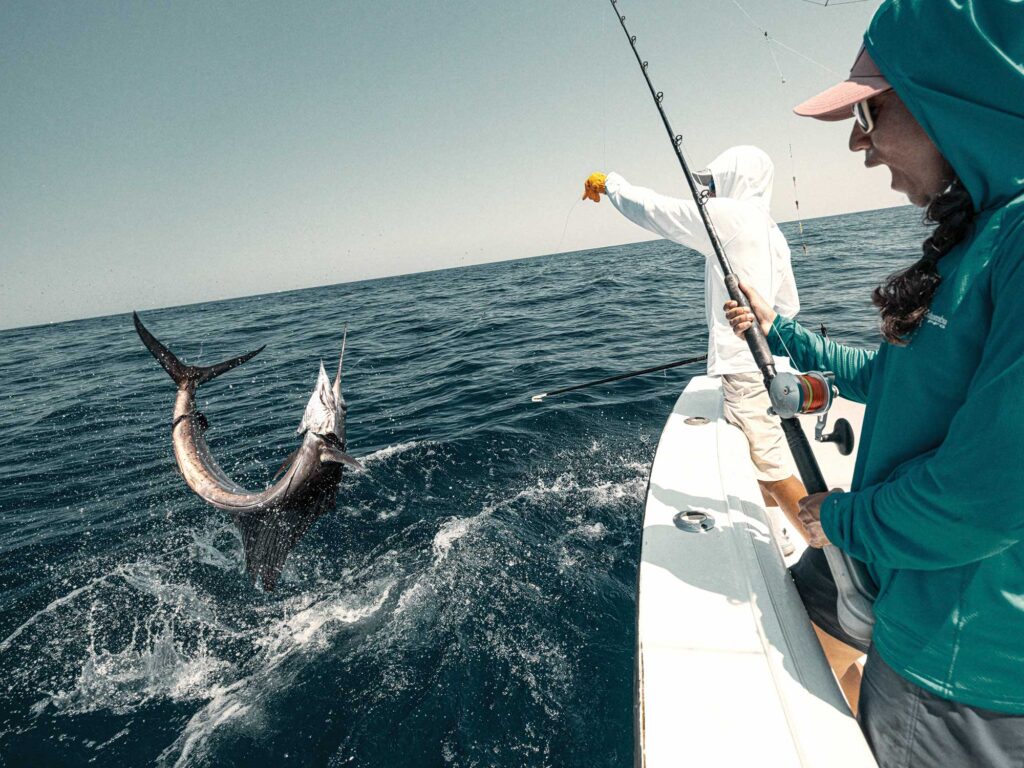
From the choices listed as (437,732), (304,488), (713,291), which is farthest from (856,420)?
(304,488)

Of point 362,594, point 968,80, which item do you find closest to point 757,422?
point 968,80

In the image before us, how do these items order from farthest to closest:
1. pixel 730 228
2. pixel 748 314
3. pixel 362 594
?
1. pixel 362 594
2. pixel 730 228
3. pixel 748 314

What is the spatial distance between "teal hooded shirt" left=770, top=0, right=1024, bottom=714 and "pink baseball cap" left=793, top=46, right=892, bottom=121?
0.06 meters

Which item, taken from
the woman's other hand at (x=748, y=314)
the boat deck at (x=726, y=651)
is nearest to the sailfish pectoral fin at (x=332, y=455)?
the boat deck at (x=726, y=651)

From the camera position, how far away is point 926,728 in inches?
44.0

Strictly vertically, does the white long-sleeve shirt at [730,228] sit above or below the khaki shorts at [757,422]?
above

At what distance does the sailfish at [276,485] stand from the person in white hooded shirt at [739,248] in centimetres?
219

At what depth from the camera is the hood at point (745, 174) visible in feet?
10.2

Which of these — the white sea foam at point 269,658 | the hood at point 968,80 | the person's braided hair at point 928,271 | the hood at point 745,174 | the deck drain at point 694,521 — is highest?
the hood at point 745,174

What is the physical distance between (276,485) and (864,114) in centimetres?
350

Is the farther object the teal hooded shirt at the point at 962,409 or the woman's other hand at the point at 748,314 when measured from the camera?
the woman's other hand at the point at 748,314

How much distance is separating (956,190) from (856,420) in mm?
3642

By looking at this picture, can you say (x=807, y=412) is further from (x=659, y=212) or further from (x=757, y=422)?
(x=659, y=212)

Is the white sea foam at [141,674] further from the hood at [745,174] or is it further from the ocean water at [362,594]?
the hood at [745,174]
